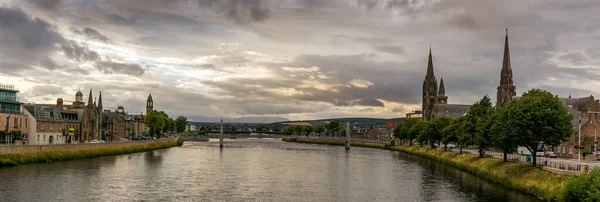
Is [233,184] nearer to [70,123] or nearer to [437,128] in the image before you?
[70,123]

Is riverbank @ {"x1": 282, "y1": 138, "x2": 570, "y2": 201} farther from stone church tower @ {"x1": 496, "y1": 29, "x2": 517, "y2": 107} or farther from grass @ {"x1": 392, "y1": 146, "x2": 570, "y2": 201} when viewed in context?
stone church tower @ {"x1": 496, "y1": 29, "x2": 517, "y2": 107}

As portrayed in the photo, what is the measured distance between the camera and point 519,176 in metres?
60.5

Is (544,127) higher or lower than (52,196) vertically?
higher

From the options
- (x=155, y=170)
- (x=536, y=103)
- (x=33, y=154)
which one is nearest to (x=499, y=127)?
(x=536, y=103)

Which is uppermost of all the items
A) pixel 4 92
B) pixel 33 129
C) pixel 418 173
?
pixel 4 92

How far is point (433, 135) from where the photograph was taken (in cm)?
12850

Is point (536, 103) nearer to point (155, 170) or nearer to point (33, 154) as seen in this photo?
point (155, 170)

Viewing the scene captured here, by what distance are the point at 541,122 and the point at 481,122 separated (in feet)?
86.3

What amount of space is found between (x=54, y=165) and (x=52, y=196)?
110ft

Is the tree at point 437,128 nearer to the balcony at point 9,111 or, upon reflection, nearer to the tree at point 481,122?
the tree at point 481,122

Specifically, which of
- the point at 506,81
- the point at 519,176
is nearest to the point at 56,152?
the point at 519,176

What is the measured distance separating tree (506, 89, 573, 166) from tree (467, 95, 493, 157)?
49.9 ft

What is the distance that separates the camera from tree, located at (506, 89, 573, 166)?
195 ft

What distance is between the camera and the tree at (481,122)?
80938 millimetres
